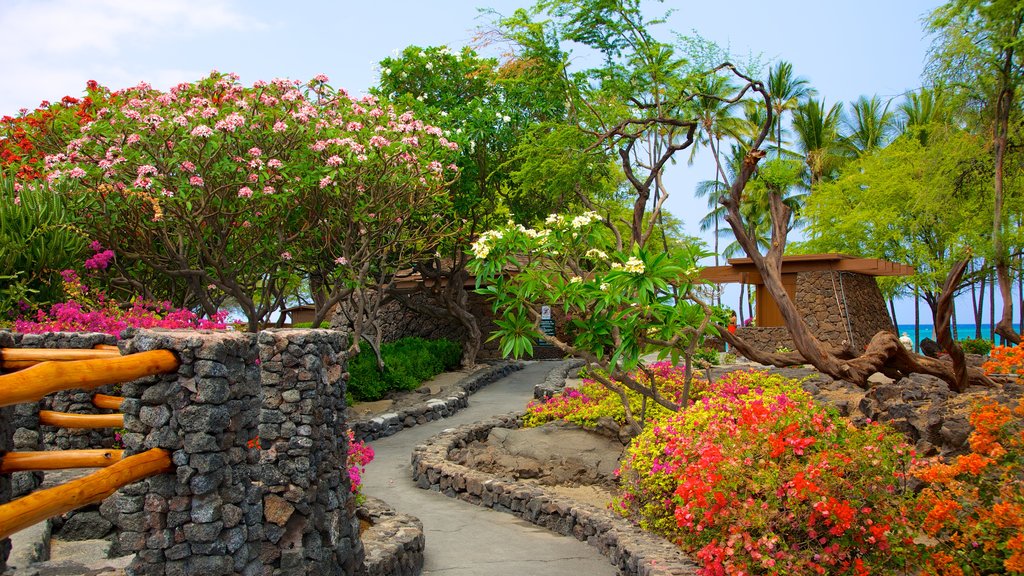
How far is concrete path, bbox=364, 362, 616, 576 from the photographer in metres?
8.05

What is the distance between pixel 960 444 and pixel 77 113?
16.1 metres

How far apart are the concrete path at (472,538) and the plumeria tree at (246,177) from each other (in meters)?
5.06

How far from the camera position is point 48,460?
4.67m

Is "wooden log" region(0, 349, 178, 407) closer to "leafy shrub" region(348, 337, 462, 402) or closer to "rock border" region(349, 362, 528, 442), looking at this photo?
"rock border" region(349, 362, 528, 442)

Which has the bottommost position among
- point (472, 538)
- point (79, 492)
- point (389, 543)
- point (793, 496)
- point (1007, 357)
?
point (472, 538)

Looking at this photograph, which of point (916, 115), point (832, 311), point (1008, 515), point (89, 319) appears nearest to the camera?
point (1008, 515)

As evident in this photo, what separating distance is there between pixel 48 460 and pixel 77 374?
0.99 metres

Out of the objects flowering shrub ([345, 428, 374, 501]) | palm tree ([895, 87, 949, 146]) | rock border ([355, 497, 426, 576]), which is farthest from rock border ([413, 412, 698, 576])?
palm tree ([895, 87, 949, 146])

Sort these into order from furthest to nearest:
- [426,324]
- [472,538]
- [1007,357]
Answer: [426,324] < [472,538] < [1007,357]

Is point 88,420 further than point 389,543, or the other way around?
point 389,543

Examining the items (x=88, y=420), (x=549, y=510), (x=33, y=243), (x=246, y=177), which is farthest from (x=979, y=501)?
(x=33, y=243)

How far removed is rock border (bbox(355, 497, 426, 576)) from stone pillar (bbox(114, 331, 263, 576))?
7.17 ft

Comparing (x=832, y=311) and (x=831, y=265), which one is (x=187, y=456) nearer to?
(x=832, y=311)

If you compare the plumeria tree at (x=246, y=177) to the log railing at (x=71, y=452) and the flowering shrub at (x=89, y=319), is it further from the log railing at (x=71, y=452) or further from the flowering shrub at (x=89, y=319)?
the log railing at (x=71, y=452)
